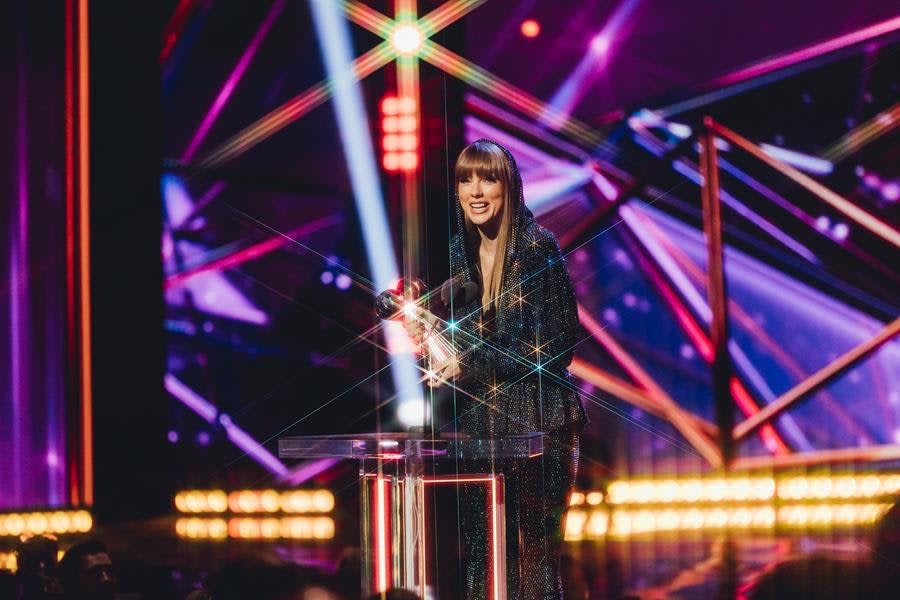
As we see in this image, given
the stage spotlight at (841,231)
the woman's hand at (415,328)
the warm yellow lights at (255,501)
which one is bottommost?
the warm yellow lights at (255,501)

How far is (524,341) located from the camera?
240 cm

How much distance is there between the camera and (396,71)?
4.73m

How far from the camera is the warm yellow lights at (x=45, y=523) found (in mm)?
4922

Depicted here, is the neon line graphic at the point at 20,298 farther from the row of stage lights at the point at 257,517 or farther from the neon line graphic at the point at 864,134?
the neon line graphic at the point at 864,134

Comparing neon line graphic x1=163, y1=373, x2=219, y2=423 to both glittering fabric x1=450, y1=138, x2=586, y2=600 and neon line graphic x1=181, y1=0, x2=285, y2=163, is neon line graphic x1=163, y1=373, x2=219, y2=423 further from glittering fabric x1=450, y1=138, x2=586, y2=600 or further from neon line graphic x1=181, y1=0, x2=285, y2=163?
glittering fabric x1=450, y1=138, x2=586, y2=600

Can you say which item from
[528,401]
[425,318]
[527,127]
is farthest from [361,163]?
[425,318]

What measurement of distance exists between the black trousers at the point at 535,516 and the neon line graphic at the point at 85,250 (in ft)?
10.1

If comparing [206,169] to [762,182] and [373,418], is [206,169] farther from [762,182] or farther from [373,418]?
[762,182]

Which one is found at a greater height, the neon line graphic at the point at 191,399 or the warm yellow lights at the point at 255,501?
the neon line graphic at the point at 191,399

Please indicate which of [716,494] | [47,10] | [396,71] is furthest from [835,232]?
[47,10]

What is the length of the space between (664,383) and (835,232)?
35.1 inches

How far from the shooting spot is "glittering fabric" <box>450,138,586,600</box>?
242 cm

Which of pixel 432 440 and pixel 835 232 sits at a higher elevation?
pixel 835 232

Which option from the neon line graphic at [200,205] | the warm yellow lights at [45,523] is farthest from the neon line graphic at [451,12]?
the warm yellow lights at [45,523]
